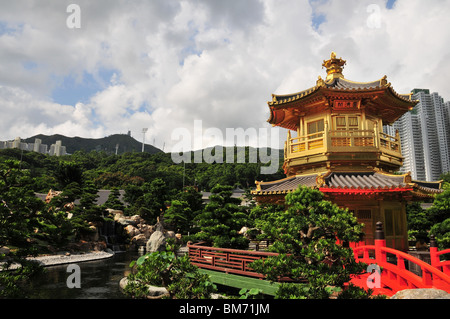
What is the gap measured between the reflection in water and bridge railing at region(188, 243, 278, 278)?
4.22 m

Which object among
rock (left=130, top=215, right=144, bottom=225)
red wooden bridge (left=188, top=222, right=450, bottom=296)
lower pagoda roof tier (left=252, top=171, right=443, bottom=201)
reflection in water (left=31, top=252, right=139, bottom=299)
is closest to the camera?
red wooden bridge (left=188, top=222, right=450, bottom=296)

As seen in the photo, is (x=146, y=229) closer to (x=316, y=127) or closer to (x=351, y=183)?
(x=316, y=127)

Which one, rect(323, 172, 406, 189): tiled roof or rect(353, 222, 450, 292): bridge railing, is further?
rect(323, 172, 406, 189): tiled roof

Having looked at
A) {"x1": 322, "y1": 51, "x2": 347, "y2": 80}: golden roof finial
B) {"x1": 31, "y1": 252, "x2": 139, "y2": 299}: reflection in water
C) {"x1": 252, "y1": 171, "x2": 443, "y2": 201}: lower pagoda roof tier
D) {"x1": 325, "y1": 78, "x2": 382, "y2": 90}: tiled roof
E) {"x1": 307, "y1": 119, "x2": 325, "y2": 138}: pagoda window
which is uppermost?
{"x1": 322, "y1": 51, "x2": 347, "y2": 80}: golden roof finial

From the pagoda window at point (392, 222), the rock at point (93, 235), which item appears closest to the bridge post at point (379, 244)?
the pagoda window at point (392, 222)

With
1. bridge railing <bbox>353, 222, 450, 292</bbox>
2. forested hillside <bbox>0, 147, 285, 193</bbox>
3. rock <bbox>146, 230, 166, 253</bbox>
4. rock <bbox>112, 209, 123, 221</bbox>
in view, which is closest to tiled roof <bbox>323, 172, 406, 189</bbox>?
bridge railing <bbox>353, 222, 450, 292</bbox>

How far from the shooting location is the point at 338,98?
11398 mm

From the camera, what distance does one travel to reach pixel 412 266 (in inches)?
350

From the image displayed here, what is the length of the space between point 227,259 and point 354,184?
5.45 meters

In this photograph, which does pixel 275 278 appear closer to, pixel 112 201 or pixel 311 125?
pixel 311 125

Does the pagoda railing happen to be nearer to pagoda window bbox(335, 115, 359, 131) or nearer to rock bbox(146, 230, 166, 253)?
pagoda window bbox(335, 115, 359, 131)

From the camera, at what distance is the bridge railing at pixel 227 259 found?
9094 mm

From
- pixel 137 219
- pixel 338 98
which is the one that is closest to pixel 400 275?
pixel 338 98

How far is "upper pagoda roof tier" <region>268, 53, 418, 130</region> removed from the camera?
11109 millimetres
